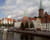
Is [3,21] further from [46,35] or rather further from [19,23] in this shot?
[46,35]

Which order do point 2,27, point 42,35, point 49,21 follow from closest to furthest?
point 2,27 < point 42,35 < point 49,21

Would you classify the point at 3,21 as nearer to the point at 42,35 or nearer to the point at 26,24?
the point at 26,24

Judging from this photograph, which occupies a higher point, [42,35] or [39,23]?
[39,23]

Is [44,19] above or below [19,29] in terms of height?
above

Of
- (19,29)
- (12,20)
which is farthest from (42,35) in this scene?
(12,20)

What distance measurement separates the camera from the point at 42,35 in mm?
6324

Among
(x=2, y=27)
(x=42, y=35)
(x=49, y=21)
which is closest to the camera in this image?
(x=2, y=27)

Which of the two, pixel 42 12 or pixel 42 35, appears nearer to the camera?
pixel 42 35

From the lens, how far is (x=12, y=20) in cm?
→ 639

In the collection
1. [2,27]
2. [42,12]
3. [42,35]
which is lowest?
[42,35]

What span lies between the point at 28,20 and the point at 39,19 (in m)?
0.63

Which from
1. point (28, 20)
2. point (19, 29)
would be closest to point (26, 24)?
point (28, 20)

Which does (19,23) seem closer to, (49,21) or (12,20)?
(12,20)

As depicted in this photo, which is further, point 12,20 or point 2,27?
point 12,20
